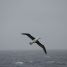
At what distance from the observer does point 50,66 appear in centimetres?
16850

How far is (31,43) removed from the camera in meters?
21.9

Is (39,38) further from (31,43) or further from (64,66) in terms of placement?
(64,66)

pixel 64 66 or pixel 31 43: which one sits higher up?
pixel 64 66

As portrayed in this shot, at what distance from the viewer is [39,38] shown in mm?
21828

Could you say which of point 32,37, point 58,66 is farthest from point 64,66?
point 32,37

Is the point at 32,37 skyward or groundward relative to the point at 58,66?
groundward

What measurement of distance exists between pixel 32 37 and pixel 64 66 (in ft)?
494

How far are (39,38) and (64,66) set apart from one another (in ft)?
497

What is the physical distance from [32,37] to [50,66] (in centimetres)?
14845

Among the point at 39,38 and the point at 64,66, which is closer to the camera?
the point at 39,38

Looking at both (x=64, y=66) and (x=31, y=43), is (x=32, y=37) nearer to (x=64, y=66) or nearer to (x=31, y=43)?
(x=31, y=43)

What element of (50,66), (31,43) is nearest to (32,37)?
(31,43)

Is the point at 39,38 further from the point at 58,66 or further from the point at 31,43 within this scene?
the point at 58,66

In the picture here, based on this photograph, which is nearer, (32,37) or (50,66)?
(32,37)
